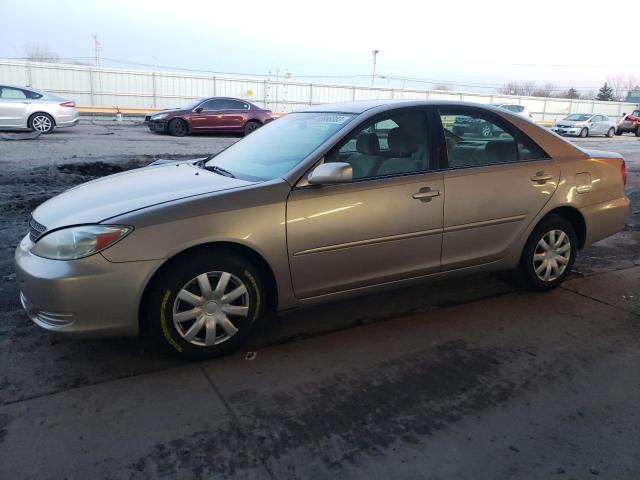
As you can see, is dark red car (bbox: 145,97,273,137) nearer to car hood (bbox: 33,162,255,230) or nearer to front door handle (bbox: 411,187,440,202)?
car hood (bbox: 33,162,255,230)

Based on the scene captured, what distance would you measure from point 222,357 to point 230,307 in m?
0.34

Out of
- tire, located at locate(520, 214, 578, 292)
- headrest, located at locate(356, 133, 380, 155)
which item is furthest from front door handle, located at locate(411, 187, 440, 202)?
tire, located at locate(520, 214, 578, 292)

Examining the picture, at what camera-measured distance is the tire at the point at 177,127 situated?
18219mm

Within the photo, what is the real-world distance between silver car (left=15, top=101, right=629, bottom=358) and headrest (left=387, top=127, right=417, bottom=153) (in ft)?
0.05

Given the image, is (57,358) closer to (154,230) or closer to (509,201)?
(154,230)

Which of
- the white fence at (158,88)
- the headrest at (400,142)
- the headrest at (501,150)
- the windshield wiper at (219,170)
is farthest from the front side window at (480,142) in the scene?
the white fence at (158,88)

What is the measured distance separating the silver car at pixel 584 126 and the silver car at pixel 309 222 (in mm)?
28711

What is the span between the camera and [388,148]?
3.97 m

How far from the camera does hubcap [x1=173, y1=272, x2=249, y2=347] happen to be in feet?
10.4

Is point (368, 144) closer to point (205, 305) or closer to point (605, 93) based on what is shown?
point (205, 305)

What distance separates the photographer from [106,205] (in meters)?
3.28

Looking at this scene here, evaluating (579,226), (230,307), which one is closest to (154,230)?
(230,307)

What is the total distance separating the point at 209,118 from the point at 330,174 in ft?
53.6

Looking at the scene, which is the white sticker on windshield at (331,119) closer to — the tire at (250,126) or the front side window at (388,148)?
the front side window at (388,148)
